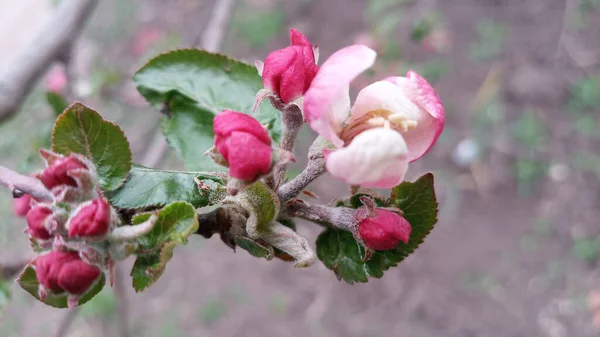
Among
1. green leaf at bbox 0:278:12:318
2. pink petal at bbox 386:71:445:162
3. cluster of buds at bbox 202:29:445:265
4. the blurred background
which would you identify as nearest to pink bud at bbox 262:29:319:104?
cluster of buds at bbox 202:29:445:265

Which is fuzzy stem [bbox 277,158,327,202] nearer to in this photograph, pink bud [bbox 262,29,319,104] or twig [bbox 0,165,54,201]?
pink bud [bbox 262,29,319,104]

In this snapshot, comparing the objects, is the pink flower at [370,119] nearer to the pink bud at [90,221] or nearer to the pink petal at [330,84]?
the pink petal at [330,84]

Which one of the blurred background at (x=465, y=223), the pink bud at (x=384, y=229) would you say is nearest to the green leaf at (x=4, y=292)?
the pink bud at (x=384, y=229)

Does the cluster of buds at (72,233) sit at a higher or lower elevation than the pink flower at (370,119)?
Answer: lower

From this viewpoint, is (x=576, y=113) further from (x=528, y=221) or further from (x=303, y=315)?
(x=303, y=315)

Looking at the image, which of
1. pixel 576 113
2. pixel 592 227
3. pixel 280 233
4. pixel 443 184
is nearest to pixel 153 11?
pixel 443 184
